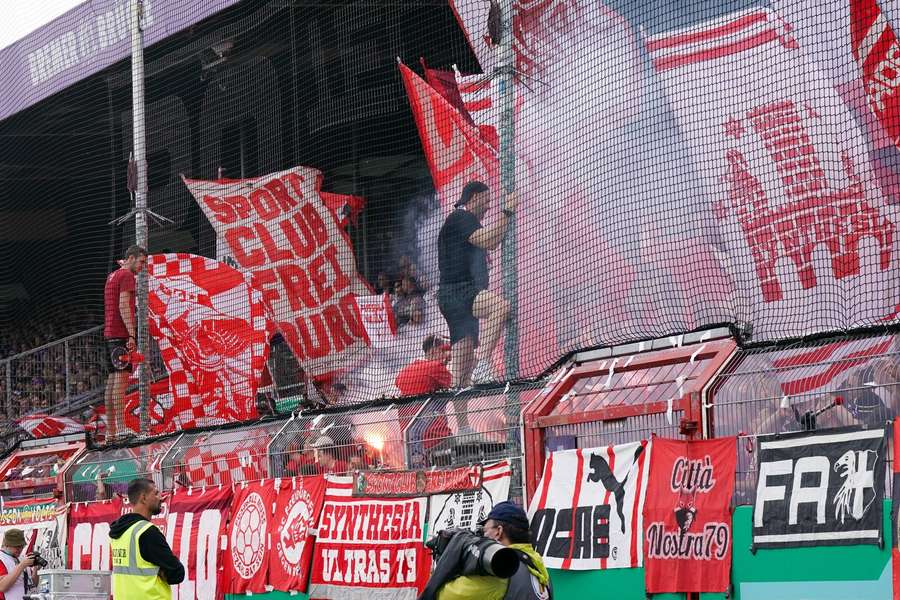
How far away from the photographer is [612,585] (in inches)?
331

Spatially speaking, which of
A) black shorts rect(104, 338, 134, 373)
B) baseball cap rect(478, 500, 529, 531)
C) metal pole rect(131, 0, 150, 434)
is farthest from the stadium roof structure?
baseball cap rect(478, 500, 529, 531)

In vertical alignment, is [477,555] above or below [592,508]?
above

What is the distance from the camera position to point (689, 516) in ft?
26.2

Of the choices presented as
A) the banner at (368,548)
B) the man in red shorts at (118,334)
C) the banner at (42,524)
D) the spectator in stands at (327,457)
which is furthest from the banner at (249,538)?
the man in red shorts at (118,334)

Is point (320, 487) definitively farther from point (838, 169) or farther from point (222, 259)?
point (222, 259)

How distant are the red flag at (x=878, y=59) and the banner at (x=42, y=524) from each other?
28.7 feet

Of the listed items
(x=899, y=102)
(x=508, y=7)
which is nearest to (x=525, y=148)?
(x=508, y=7)

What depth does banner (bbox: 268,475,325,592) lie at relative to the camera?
1092 centimetres

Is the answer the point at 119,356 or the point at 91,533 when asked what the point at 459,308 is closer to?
the point at 91,533

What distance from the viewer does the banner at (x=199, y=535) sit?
1198cm

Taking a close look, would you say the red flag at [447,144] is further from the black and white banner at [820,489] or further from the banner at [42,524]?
the black and white banner at [820,489]

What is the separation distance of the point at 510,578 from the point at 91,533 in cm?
889

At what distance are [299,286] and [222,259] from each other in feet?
4.81

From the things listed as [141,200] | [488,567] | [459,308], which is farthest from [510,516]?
[141,200]
